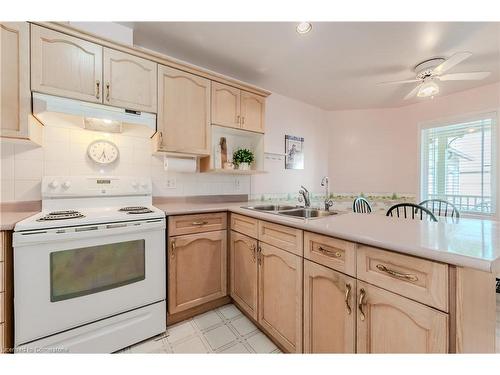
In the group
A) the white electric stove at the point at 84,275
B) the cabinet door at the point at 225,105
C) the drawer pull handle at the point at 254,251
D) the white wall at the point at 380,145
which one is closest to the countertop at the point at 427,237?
the drawer pull handle at the point at 254,251

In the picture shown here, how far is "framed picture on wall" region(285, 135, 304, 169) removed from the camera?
3.00 m

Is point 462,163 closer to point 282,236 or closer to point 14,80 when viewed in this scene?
point 282,236

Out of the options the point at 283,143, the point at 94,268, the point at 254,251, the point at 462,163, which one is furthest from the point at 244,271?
the point at 462,163

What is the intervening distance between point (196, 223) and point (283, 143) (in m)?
1.75

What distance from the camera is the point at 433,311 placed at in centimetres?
75

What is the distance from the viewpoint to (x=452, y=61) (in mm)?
1693

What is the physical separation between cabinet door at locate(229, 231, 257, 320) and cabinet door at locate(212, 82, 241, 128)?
1.08 m

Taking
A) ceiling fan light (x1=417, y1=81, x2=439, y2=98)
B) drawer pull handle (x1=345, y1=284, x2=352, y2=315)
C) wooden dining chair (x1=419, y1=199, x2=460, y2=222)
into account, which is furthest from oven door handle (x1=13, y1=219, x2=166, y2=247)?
wooden dining chair (x1=419, y1=199, x2=460, y2=222)

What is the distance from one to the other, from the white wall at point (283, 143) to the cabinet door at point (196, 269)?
1.02 meters

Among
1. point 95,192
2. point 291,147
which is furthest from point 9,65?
point 291,147

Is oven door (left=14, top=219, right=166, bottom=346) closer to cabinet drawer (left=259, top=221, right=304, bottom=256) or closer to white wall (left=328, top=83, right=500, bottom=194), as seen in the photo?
cabinet drawer (left=259, top=221, right=304, bottom=256)

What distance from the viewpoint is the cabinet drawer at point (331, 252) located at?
1.00 meters

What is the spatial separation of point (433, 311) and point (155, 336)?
168cm

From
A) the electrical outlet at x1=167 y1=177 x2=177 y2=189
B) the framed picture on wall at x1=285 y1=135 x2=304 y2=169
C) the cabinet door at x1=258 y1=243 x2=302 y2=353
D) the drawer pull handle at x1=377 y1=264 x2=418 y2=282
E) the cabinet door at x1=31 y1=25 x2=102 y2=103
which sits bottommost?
the cabinet door at x1=258 y1=243 x2=302 y2=353
